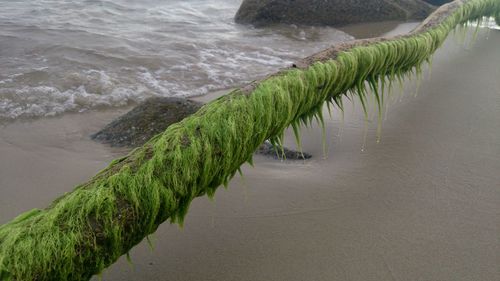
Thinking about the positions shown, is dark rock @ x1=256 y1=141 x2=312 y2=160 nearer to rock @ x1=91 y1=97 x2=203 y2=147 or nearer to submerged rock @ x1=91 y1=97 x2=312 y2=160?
submerged rock @ x1=91 y1=97 x2=312 y2=160

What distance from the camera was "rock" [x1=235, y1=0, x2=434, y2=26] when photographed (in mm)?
10508

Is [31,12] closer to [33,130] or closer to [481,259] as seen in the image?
[33,130]

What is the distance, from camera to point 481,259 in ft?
8.04

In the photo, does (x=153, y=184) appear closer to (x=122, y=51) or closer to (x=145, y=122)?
(x=145, y=122)

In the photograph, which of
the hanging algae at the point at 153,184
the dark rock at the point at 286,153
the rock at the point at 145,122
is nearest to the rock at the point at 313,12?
the rock at the point at 145,122

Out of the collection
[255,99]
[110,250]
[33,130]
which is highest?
→ [255,99]

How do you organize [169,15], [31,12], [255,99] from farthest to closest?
[169,15]
[31,12]
[255,99]

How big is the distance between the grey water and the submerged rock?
3.54ft

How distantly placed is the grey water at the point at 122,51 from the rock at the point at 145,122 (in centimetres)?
107

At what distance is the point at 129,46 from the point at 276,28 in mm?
3675

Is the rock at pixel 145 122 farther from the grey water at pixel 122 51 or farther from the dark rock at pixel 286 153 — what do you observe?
the grey water at pixel 122 51

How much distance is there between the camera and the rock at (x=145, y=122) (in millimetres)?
4059

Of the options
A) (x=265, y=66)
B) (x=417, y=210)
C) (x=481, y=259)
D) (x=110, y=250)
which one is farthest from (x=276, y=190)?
(x=265, y=66)

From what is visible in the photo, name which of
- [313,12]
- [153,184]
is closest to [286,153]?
[153,184]
